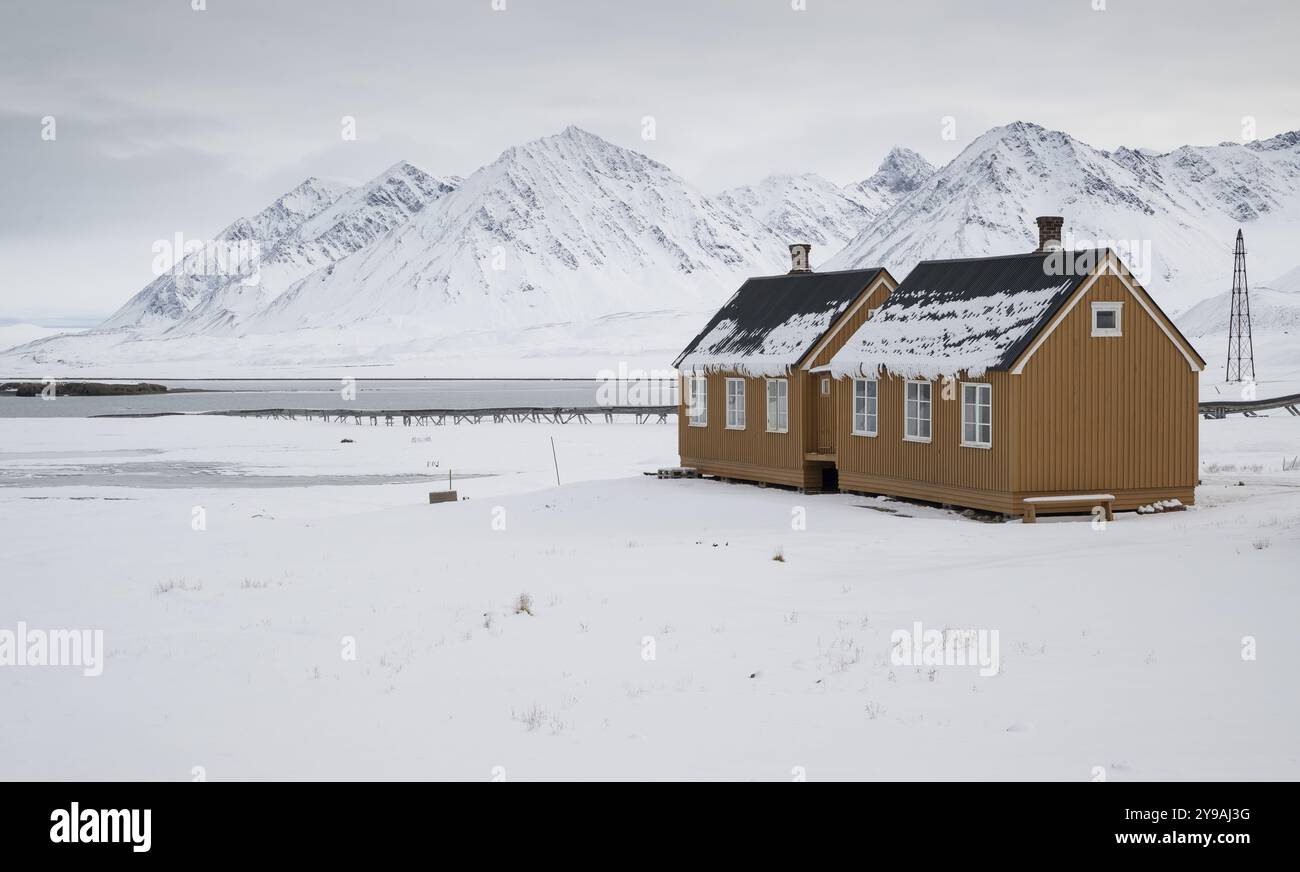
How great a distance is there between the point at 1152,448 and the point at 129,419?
59.2m

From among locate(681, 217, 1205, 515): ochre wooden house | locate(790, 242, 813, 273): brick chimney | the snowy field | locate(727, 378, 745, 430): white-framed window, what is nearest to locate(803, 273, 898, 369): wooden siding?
locate(681, 217, 1205, 515): ochre wooden house

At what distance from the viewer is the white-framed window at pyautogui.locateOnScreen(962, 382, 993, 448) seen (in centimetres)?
2314

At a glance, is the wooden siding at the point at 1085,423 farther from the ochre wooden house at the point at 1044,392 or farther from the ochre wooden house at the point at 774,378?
the ochre wooden house at the point at 774,378

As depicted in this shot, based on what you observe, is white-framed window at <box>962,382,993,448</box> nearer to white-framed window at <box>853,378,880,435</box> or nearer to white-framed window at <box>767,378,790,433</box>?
white-framed window at <box>853,378,880,435</box>

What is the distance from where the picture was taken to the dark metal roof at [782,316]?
28.9 m

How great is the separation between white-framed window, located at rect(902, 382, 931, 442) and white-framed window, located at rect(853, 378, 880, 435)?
3.45 feet

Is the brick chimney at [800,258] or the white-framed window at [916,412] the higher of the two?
the brick chimney at [800,258]

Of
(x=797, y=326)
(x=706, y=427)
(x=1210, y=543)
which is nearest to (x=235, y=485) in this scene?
(x=706, y=427)

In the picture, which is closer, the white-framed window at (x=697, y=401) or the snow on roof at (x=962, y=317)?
the snow on roof at (x=962, y=317)

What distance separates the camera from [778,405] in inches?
1155

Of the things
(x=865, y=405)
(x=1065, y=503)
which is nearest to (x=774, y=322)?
(x=865, y=405)

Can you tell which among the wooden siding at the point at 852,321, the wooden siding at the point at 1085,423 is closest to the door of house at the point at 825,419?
the wooden siding at the point at 852,321

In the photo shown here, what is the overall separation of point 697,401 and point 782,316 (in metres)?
3.21

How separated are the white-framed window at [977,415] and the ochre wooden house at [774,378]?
190 inches
